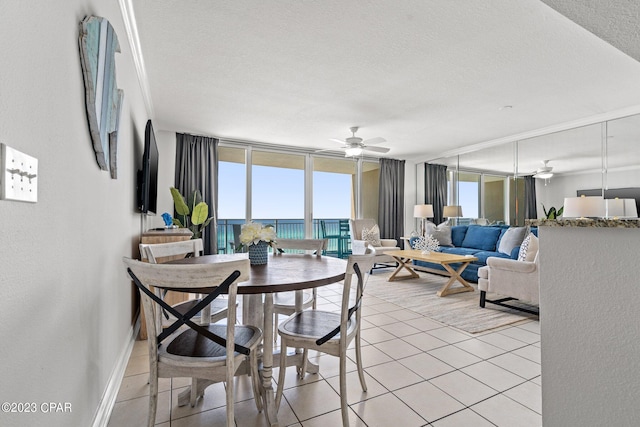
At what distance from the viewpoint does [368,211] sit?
25.0 ft

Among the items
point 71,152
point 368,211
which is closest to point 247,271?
point 71,152

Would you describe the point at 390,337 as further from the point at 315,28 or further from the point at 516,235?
the point at 516,235

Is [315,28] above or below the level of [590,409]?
above

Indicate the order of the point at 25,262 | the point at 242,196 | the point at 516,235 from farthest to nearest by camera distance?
the point at 242,196, the point at 516,235, the point at 25,262

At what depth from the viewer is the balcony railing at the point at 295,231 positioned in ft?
21.0

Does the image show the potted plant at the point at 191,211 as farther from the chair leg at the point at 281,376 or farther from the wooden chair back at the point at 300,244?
the chair leg at the point at 281,376

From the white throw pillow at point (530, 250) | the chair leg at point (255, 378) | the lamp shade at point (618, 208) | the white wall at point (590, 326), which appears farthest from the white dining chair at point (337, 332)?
the lamp shade at point (618, 208)

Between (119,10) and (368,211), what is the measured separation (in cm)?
622

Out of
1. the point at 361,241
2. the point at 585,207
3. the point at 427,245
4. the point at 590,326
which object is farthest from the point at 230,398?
the point at 361,241

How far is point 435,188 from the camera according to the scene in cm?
733

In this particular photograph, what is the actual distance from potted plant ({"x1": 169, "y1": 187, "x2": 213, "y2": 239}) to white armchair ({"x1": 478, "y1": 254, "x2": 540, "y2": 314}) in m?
3.83

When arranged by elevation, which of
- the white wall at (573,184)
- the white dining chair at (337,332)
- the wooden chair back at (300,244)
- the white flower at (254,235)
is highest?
the white wall at (573,184)

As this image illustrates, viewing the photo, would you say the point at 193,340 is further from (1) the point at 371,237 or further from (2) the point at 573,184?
(2) the point at 573,184

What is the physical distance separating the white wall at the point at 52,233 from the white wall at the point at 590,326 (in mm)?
1721
